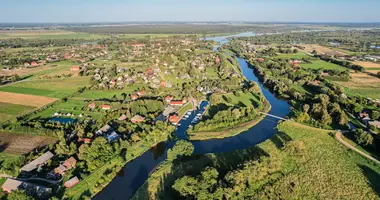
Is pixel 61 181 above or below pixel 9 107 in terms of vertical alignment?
below

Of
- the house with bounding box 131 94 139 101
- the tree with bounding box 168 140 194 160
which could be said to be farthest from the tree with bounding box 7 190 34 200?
the house with bounding box 131 94 139 101

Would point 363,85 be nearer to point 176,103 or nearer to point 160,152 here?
point 176,103

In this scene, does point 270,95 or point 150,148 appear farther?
point 270,95

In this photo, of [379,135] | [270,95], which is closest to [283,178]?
[379,135]

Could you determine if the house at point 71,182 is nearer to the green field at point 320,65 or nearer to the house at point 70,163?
the house at point 70,163

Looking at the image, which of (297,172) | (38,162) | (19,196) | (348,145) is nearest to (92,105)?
(38,162)

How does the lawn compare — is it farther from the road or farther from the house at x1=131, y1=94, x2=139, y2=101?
the road

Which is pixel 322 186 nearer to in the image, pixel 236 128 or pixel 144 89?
pixel 236 128
